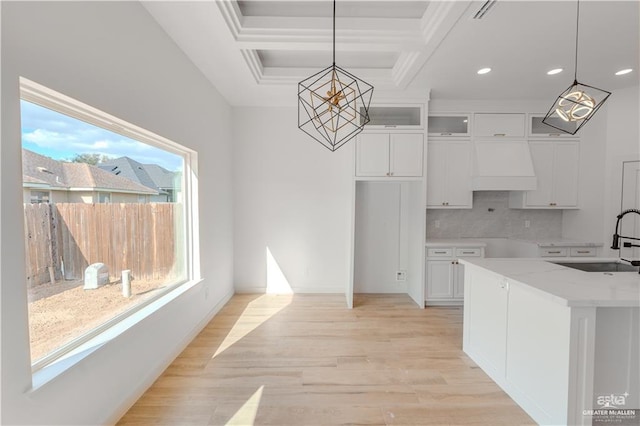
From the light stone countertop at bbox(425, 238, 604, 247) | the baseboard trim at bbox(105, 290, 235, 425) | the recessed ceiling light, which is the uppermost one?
the recessed ceiling light

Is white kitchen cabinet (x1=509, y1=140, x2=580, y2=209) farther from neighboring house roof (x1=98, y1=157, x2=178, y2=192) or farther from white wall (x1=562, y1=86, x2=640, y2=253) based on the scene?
neighboring house roof (x1=98, y1=157, x2=178, y2=192)

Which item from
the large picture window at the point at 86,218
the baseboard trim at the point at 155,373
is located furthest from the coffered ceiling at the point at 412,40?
the baseboard trim at the point at 155,373

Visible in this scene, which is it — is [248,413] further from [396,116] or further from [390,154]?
[396,116]

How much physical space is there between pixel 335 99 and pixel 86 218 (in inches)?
69.7

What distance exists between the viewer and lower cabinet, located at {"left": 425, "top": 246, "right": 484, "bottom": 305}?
3.89 m

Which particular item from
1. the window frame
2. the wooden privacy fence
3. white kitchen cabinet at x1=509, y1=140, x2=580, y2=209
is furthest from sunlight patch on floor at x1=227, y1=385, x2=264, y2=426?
white kitchen cabinet at x1=509, y1=140, x2=580, y2=209

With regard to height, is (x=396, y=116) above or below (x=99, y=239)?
above

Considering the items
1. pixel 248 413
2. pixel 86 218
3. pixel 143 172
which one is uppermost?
pixel 143 172

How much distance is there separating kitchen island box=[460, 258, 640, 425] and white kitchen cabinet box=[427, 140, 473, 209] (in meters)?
1.78

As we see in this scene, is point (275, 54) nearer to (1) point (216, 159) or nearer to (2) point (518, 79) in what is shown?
(1) point (216, 159)

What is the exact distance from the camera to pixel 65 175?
1641 mm

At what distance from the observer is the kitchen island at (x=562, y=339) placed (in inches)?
64.4

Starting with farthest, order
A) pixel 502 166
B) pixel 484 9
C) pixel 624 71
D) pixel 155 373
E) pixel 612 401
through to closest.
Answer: pixel 502 166, pixel 624 71, pixel 155 373, pixel 484 9, pixel 612 401

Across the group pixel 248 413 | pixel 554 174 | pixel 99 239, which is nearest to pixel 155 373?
pixel 248 413
